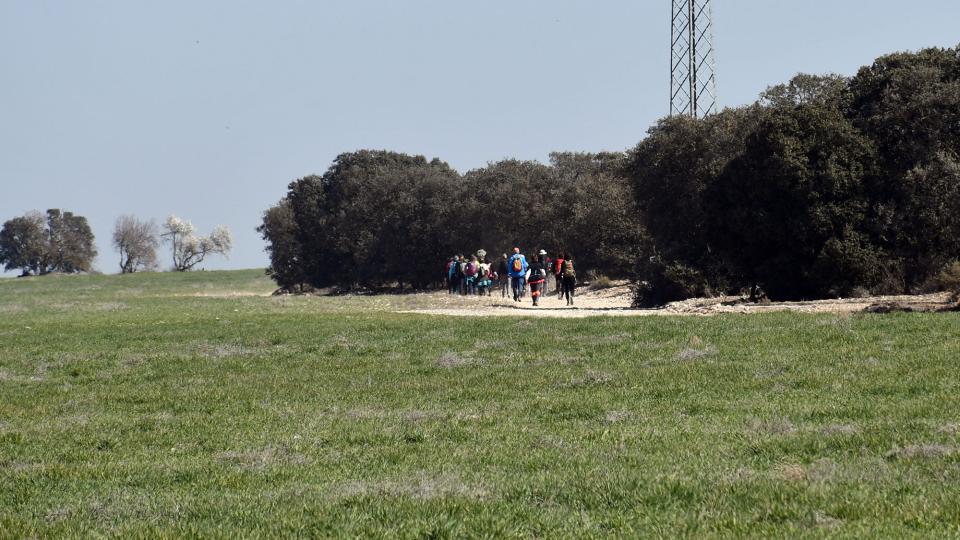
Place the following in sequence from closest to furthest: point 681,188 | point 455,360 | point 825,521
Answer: point 825,521
point 455,360
point 681,188

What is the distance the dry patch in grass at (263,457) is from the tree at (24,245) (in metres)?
187

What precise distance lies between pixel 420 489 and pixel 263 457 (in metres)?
3.00

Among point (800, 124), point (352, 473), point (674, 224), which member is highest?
point (800, 124)

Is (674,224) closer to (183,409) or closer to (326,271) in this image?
(183,409)

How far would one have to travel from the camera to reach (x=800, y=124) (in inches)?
1578

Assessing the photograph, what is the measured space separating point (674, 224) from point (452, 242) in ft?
124

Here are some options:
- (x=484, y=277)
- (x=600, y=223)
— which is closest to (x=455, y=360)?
(x=484, y=277)

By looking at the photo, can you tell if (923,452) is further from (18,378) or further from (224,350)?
(224,350)

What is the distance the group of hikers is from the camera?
152 ft

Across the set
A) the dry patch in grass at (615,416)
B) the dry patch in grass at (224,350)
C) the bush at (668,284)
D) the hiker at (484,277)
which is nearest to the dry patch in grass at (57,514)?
the dry patch in grass at (615,416)

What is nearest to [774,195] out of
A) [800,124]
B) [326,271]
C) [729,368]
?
[800,124]

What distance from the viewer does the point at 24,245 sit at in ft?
620

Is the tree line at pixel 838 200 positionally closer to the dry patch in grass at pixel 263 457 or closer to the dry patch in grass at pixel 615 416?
the dry patch in grass at pixel 615 416

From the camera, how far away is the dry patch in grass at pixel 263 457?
481 inches
